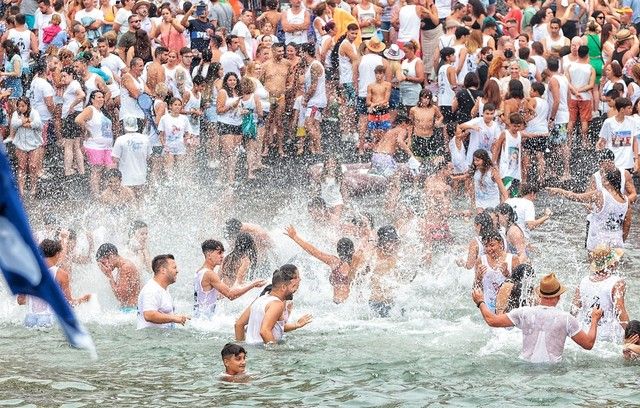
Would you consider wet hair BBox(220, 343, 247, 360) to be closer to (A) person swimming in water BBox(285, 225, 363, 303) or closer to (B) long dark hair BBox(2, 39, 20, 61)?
(A) person swimming in water BBox(285, 225, 363, 303)

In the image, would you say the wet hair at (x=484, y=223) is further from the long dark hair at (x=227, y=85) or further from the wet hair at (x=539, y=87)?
the long dark hair at (x=227, y=85)

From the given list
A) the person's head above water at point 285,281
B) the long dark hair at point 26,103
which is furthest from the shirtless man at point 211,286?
the long dark hair at point 26,103

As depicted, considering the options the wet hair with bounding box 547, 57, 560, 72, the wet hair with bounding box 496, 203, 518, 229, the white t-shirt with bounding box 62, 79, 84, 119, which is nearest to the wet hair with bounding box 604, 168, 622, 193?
the wet hair with bounding box 496, 203, 518, 229

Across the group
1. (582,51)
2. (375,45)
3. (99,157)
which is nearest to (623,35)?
(582,51)

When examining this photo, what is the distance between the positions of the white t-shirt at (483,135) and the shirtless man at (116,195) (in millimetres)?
4601

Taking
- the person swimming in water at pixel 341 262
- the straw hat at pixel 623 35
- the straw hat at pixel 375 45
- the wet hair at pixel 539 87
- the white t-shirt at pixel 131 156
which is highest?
the straw hat at pixel 623 35

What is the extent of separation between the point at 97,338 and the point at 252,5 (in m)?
11.5

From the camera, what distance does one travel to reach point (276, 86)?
21281mm

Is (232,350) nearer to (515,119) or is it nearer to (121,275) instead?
(121,275)

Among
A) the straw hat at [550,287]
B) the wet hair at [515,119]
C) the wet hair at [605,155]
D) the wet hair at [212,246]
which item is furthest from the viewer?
the wet hair at [515,119]

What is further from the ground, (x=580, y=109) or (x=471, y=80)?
(x=471, y=80)

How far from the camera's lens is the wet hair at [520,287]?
42.9 feet

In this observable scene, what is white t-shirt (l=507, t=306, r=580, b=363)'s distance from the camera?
39.1 ft

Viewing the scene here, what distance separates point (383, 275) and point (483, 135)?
5.20 metres
